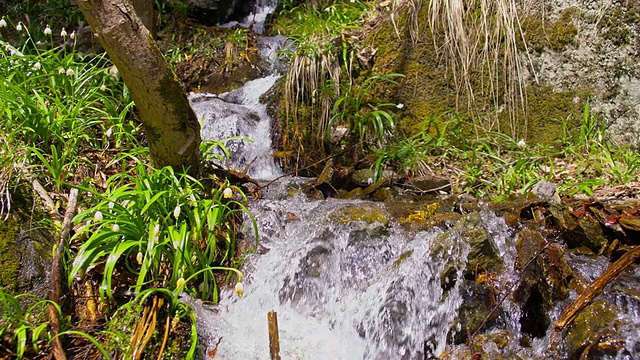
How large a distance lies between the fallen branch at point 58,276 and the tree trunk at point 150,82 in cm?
53

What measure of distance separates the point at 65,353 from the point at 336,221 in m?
1.52

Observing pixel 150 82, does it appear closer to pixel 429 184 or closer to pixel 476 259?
pixel 476 259

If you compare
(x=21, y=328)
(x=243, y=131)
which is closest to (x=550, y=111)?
(x=243, y=131)

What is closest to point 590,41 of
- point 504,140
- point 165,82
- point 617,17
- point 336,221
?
point 617,17

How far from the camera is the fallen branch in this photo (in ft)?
6.57

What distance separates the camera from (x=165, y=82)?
2459 mm

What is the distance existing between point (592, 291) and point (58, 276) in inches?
98.5

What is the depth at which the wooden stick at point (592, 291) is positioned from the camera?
6.46 feet

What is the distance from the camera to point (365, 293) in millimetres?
2404

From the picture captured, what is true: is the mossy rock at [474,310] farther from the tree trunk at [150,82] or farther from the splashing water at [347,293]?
the tree trunk at [150,82]

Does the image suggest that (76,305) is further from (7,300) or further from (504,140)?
(504,140)

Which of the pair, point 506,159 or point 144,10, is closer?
point 506,159

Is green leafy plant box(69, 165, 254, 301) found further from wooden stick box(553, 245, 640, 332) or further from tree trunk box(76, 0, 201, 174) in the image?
wooden stick box(553, 245, 640, 332)

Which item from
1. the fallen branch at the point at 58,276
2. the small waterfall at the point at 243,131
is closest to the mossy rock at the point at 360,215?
the small waterfall at the point at 243,131
